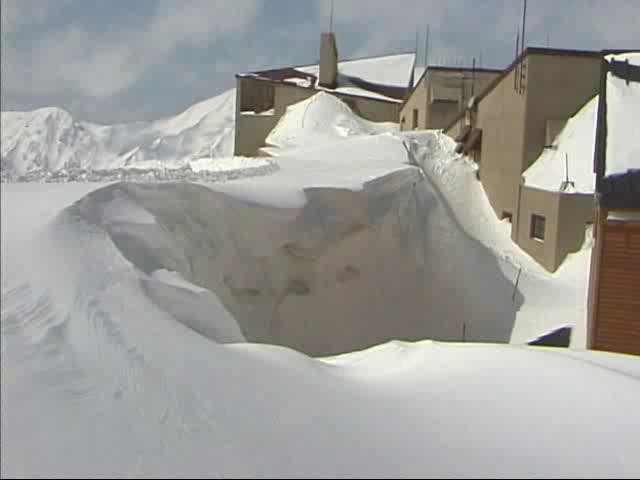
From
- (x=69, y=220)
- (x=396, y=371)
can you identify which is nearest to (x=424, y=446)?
(x=396, y=371)

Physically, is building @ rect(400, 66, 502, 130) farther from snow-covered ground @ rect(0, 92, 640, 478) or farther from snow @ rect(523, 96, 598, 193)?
snow-covered ground @ rect(0, 92, 640, 478)

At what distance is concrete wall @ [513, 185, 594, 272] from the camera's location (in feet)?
35.6

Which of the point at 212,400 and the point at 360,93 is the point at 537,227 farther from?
the point at 360,93

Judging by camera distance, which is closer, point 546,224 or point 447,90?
point 546,224

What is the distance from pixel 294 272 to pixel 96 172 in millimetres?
3530

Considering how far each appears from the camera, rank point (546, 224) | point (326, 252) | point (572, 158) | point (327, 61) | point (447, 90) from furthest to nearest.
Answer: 1. point (327, 61)
2. point (447, 90)
3. point (572, 158)
4. point (546, 224)
5. point (326, 252)

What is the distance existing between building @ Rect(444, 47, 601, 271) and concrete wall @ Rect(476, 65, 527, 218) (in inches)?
0.8

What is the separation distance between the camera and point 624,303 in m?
7.31

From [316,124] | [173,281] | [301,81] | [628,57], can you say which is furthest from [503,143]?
[301,81]

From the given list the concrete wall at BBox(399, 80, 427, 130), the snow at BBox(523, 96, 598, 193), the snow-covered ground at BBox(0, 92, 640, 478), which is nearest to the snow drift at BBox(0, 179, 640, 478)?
the snow-covered ground at BBox(0, 92, 640, 478)

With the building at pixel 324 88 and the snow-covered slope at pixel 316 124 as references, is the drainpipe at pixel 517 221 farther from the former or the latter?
the building at pixel 324 88

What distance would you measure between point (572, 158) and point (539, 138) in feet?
3.11

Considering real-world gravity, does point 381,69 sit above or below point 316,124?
above

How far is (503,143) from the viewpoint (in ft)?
43.5
